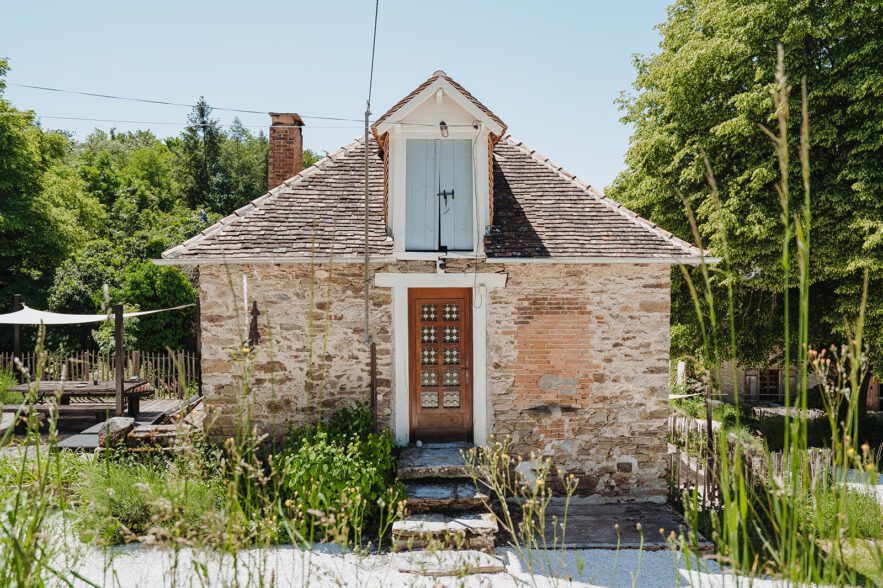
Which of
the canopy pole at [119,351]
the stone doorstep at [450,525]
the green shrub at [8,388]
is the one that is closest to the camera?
the stone doorstep at [450,525]

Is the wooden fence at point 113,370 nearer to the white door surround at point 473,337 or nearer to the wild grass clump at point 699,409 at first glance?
the white door surround at point 473,337

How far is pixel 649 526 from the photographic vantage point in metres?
7.68

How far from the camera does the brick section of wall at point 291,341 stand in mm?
8383

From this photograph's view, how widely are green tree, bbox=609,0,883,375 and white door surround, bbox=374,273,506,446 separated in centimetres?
548

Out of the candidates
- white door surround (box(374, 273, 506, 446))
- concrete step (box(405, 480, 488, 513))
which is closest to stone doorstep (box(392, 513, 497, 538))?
concrete step (box(405, 480, 488, 513))

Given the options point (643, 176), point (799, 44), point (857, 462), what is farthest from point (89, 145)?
point (857, 462)

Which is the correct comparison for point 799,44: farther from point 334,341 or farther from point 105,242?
point 105,242

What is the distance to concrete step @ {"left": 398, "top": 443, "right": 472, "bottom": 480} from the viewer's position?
777 centimetres

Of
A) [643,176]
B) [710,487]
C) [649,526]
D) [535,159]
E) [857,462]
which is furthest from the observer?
[643,176]

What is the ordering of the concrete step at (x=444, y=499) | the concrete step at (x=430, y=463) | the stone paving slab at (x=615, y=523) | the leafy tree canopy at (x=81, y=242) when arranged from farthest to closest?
the leafy tree canopy at (x=81, y=242), the concrete step at (x=430, y=463), the concrete step at (x=444, y=499), the stone paving slab at (x=615, y=523)

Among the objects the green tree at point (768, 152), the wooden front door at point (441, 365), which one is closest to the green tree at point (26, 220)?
the wooden front door at point (441, 365)

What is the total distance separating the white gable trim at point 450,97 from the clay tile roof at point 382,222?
A: 4.92 ft

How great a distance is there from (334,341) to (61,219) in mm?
20097

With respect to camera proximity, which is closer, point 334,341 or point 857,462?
point 857,462
